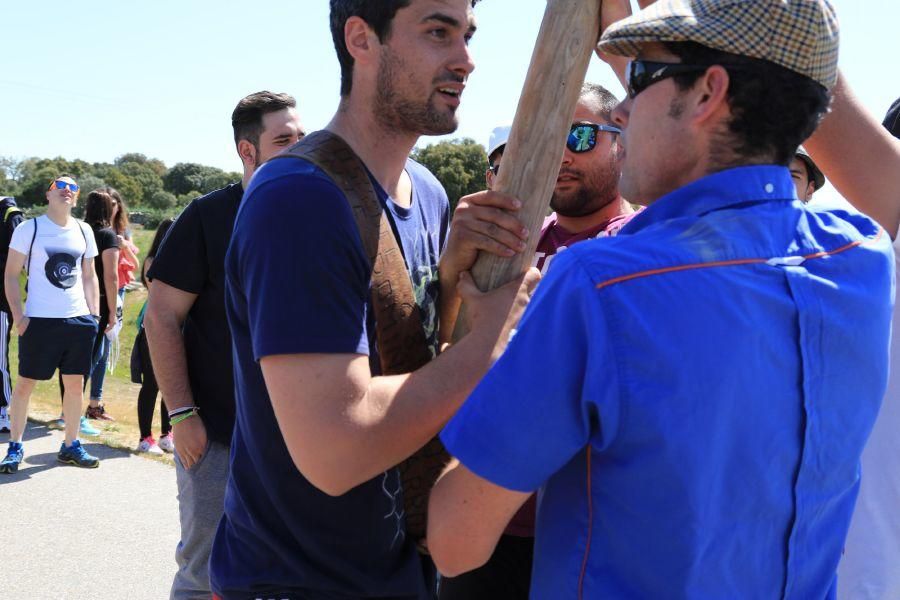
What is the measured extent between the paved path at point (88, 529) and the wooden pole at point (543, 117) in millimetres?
3975

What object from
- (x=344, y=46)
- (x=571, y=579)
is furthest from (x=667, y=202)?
(x=344, y=46)

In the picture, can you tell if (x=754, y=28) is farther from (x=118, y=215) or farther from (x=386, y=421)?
(x=118, y=215)

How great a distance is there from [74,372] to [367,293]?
620 centimetres

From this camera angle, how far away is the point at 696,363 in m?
1.21

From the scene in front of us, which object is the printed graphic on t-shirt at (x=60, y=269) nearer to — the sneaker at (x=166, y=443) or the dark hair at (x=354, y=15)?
the sneaker at (x=166, y=443)

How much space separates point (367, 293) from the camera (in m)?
1.71

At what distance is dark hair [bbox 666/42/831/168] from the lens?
1.31 m

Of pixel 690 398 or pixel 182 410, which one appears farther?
pixel 182 410

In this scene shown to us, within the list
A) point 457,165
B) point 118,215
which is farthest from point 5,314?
point 457,165

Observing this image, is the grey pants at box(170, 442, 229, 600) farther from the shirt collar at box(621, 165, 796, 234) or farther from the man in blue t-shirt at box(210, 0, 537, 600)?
the shirt collar at box(621, 165, 796, 234)

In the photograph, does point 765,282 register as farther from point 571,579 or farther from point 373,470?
point 373,470

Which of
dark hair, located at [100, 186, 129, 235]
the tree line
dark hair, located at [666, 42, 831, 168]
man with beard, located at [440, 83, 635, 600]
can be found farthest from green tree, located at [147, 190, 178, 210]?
dark hair, located at [666, 42, 831, 168]

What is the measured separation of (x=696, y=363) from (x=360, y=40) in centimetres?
117

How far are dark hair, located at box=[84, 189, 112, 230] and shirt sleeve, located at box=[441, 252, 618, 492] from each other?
314 inches
